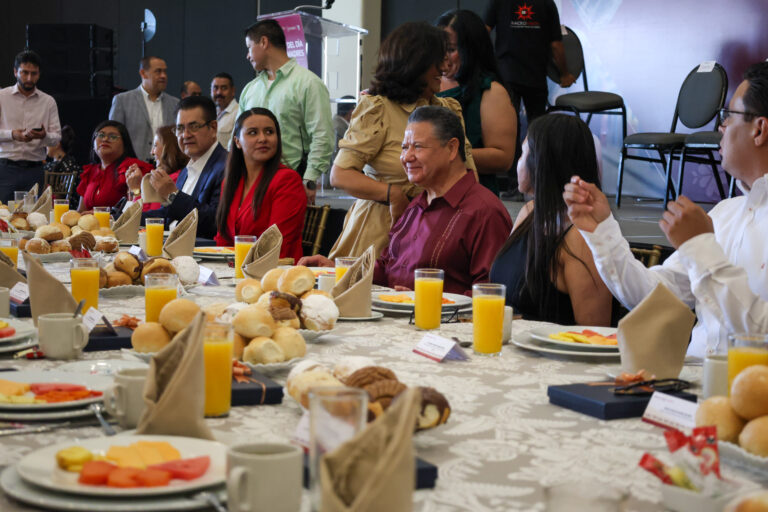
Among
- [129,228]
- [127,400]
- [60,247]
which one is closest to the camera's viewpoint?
[127,400]

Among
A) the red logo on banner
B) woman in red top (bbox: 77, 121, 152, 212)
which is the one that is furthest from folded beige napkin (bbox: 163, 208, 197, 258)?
the red logo on banner

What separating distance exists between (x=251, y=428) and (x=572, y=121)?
5.00 feet

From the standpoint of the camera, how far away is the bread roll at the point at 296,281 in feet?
5.96

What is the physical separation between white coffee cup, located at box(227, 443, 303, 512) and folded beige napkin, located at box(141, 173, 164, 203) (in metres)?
3.72

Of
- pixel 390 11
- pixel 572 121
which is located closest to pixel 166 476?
pixel 572 121

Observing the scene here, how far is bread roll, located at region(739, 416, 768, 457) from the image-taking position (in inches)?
39.7

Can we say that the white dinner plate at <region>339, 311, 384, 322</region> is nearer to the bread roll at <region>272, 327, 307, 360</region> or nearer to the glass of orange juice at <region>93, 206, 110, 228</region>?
the bread roll at <region>272, 327, 307, 360</region>

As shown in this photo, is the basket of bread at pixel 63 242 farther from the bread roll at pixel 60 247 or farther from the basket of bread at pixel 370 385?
the basket of bread at pixel 370 385

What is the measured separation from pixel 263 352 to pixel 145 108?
272 inches

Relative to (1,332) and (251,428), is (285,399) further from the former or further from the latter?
(1,332)

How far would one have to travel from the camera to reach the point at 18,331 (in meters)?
1.66

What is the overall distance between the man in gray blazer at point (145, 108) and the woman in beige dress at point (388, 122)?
4.89 m

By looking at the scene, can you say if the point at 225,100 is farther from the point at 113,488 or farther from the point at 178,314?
the point at 113,488

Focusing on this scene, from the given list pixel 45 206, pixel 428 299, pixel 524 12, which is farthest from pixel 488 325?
pixel 524 12
